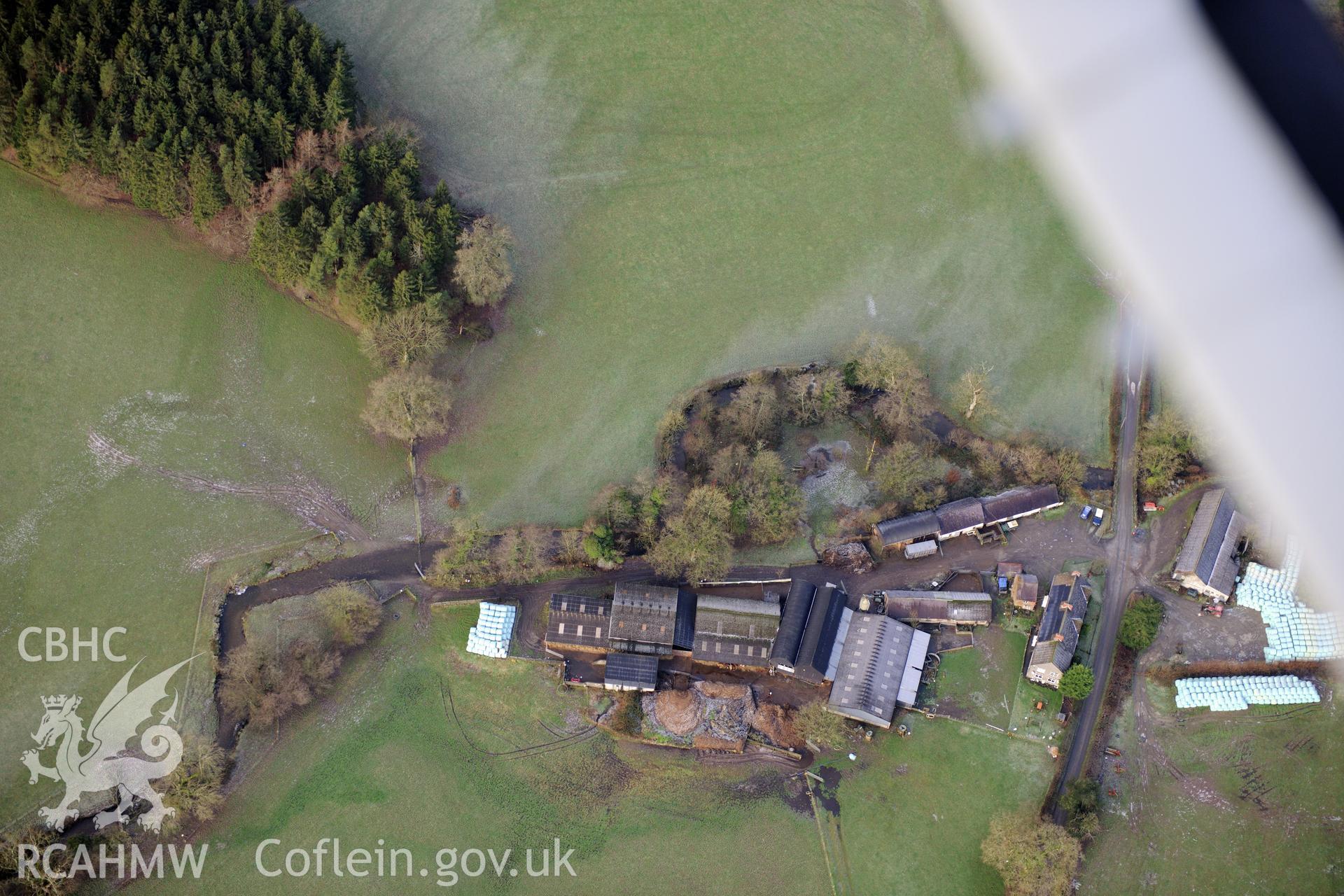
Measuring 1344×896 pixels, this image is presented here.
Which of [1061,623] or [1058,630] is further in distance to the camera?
[1061,623]

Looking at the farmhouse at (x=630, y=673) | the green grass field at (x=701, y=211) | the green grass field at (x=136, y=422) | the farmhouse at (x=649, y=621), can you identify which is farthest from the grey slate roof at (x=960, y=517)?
the green grass field at (x=136, y=422)

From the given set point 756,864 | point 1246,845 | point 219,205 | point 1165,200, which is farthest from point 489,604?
point 1165,200

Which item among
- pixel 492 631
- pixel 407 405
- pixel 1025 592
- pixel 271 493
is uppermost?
pixel 407 405

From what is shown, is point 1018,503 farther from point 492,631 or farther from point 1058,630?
point 492,631

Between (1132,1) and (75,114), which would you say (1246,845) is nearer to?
(1132,1)

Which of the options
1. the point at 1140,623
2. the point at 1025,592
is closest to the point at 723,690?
the point at 1025,592

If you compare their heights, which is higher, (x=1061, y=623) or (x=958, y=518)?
(x=958, y=518)

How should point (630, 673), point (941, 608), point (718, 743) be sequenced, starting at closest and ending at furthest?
1. point (718, 743)
2. point (630, 673)
3. point (941, 608)
